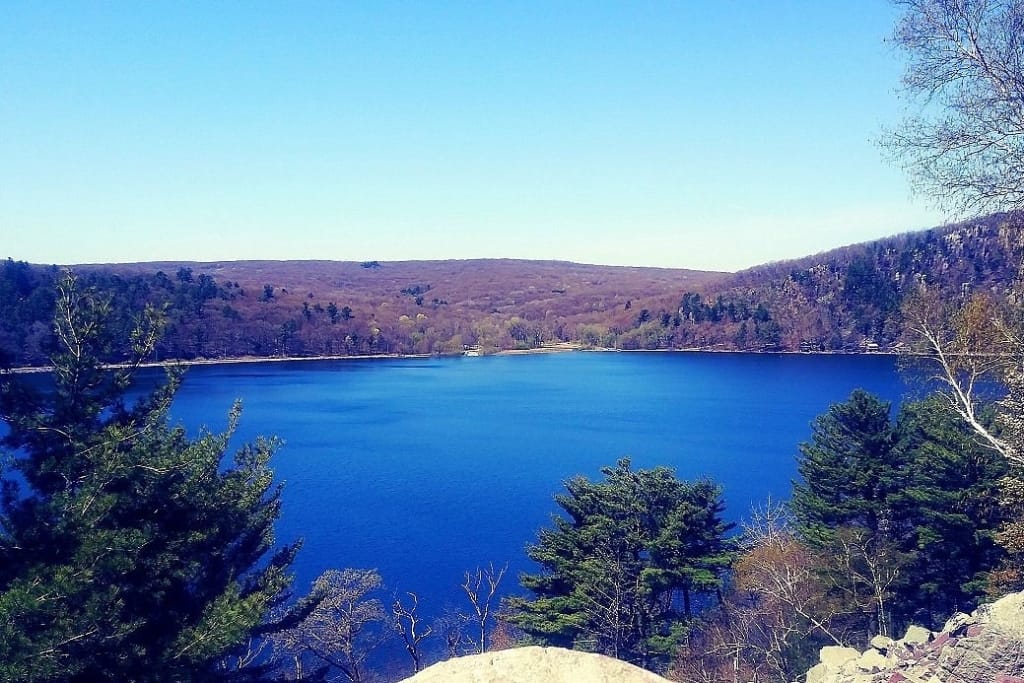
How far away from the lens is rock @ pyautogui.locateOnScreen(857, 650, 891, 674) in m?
5.16

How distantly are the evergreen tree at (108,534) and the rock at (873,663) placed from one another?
5412 millimetres

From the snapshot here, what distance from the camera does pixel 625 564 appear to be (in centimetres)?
1247

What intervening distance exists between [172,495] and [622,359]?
84170 mm

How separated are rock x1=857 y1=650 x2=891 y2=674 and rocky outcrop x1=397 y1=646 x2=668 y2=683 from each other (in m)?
1.48

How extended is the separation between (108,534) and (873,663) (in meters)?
6.22

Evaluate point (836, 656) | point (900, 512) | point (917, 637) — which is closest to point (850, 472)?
point (900, 512)

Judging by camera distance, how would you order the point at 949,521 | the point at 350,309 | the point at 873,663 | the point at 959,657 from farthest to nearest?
the point at 350,309 < the point at 949,521 < the point at 873,663 < the point at 959,657

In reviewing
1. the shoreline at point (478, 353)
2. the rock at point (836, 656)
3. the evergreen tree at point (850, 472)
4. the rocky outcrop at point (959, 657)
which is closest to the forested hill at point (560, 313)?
the shoreline at point (478, 353)

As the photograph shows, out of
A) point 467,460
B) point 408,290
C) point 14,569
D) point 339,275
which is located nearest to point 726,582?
point 14,569

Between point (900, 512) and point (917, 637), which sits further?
point (900, 512)

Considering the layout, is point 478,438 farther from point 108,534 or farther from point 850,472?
point 108,534

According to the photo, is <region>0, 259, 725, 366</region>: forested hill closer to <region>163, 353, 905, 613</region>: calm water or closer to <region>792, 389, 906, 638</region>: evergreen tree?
<region>163, 353, 905, 613</region>: calm water

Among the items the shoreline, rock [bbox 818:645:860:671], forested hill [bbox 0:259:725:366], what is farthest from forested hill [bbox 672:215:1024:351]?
rock [bbox 818:645:860:671]

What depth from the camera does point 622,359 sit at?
293 ft
